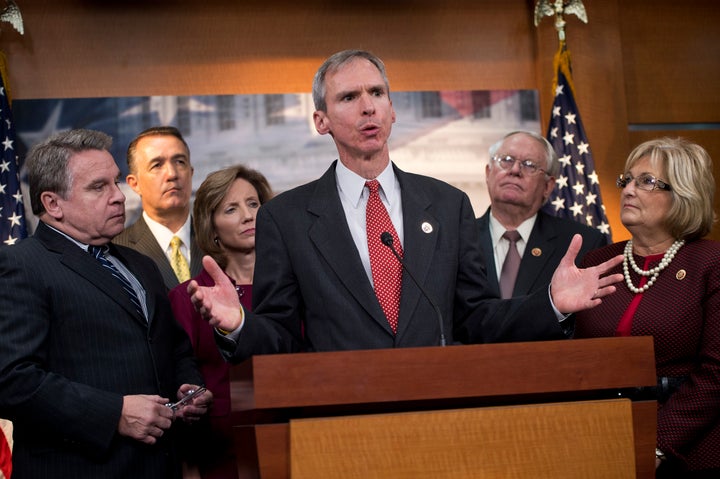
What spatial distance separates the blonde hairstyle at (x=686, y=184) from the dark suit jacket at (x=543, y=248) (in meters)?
0.74

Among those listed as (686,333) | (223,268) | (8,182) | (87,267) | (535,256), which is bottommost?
(686,333)

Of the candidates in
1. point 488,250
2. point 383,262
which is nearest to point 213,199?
point 488,250

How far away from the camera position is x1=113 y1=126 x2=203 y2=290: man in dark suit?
4215mm

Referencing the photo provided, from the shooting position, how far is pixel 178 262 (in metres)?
4.16

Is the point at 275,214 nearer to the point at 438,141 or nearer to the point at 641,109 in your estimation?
the point at 438,141

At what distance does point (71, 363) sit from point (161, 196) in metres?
1.92

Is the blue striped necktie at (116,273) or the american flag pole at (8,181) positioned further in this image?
the american flag pole at (8,181)

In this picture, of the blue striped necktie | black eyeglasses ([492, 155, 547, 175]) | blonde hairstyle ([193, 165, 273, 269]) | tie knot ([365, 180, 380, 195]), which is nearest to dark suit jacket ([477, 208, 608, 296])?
black eyeglasses ([492, 155, 547, 175])

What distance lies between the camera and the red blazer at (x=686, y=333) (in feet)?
9.11

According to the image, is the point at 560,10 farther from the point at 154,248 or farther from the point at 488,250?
the point at 154,248

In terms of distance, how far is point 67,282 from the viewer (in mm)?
2613

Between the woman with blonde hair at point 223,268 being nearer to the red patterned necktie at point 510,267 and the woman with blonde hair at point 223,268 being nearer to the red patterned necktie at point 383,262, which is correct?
the red patterned necktie at point 383,262

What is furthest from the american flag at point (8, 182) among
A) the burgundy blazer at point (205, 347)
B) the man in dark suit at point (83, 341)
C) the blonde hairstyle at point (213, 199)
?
the man in dark suit at point (83, 341)

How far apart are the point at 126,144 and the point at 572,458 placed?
385cm
